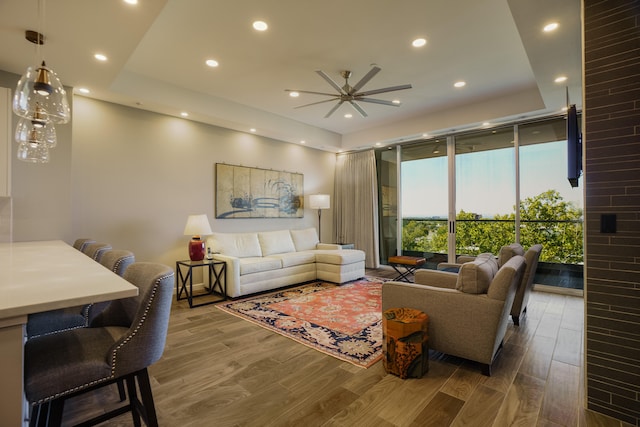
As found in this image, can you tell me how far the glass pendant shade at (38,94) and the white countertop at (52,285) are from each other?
92 centimetres

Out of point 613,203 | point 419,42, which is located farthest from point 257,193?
point 613,203

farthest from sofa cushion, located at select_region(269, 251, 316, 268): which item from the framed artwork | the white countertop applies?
the white countertop

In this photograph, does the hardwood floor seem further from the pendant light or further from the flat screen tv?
the pendant light

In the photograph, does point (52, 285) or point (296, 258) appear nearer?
point (52, 285)

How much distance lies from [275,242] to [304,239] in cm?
75

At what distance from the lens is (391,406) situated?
6.23ft

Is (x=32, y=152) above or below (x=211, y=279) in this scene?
above

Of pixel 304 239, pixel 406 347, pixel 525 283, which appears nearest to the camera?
pixel 406 347

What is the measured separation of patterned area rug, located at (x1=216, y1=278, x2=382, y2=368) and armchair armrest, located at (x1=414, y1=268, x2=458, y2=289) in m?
0.72

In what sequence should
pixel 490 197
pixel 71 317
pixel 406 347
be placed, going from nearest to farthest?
pixel 71 317 < pixel 406 347 < pixel 490 197

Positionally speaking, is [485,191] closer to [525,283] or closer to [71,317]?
[525,283]

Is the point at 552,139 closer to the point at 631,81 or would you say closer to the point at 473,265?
the point at 631,81

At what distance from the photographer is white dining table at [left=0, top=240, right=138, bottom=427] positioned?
3.13 ft

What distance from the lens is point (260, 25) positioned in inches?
114
